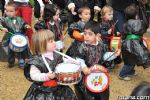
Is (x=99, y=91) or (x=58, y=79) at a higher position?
(x=58, y=79)

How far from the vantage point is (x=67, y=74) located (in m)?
3.26

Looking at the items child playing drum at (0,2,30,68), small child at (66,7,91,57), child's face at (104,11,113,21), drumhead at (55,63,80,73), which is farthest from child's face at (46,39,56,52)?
child's face at (104,11,113,21)

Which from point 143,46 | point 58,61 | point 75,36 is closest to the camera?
point 58,61

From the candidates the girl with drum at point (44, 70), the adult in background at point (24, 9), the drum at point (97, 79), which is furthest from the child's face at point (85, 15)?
the girl with drum at point (44, 70)

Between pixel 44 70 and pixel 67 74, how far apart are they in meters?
0.28

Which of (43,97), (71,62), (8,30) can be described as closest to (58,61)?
(71,62)

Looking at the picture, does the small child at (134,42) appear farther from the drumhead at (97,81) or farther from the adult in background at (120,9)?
the drumhead at (97,81)

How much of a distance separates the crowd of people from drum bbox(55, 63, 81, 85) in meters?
0.06

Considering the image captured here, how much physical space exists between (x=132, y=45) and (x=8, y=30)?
2034 millimetres

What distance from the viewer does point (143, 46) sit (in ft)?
18.4

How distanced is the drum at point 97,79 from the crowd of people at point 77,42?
9 cm

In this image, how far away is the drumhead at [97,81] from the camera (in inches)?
148

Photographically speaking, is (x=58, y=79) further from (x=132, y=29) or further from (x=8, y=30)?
(x=8, y=30)

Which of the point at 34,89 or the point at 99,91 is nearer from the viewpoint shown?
the point at 34,89
